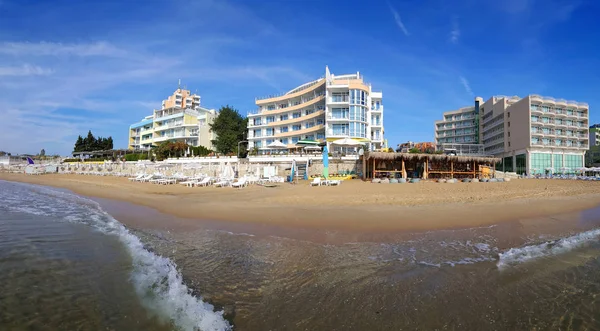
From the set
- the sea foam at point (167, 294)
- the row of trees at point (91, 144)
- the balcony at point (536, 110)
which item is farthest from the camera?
the row of trees at point (91, 144)

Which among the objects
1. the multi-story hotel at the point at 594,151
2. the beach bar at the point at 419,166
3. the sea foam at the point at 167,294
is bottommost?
the sea foam at the point at 167,294

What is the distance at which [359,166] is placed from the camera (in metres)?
32.1

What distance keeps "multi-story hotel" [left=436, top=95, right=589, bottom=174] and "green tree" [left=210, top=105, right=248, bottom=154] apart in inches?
2130

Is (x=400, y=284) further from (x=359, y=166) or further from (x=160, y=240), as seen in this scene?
(x=359, y=166)

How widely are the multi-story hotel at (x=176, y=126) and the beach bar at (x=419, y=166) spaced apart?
45511 mm

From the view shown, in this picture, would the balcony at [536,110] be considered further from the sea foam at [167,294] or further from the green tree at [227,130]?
the sea foam at [167,294]

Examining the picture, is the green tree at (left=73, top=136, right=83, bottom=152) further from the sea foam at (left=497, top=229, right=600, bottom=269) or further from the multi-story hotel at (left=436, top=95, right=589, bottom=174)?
the multi-story hotel at (left=436, top=95, right=589, bottom=174)

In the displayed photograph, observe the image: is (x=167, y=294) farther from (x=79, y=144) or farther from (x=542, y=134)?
(x=79, y=144)

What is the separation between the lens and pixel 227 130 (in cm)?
5531

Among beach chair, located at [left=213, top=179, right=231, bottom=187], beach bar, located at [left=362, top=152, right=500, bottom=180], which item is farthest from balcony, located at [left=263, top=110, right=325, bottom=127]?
beach chair, located at [left=213, top=179, right=231, bottom=187]

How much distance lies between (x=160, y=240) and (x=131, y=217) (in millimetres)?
4420

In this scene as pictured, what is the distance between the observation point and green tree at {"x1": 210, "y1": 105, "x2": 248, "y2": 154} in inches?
2143

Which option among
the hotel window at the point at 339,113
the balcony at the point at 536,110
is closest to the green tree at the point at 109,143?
the hotel window at the point at 339,113

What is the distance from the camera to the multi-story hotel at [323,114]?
44.0 meters
